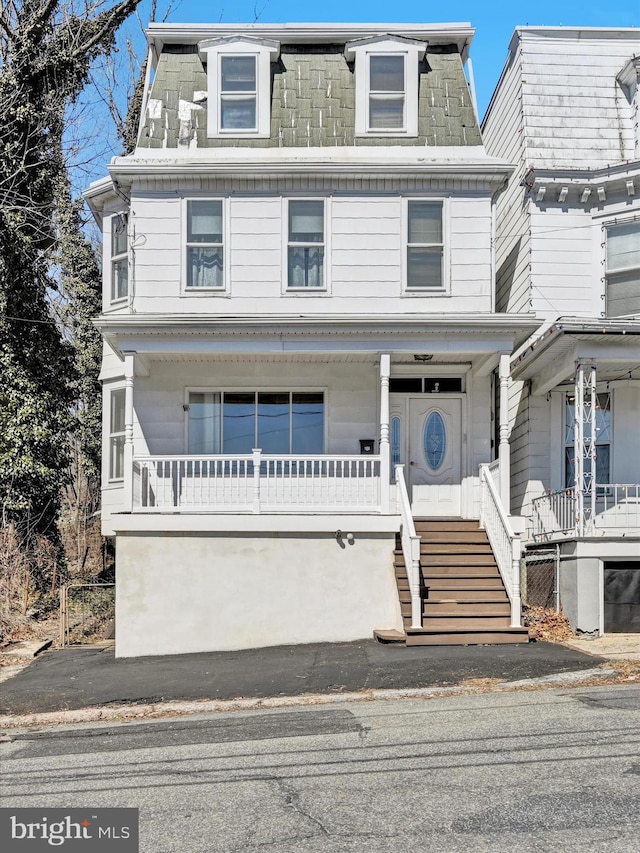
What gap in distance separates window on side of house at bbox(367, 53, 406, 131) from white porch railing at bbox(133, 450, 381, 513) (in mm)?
6097

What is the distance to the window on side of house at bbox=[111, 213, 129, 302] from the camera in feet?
58.5

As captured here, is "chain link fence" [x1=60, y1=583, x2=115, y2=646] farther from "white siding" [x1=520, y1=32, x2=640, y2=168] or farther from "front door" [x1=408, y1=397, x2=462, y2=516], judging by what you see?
"white siding" [x1=520, y1=32, x2=640, y2=168]

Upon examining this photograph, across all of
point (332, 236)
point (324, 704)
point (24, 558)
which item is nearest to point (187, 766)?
point (324, 704)

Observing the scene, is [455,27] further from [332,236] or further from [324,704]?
[324,704]

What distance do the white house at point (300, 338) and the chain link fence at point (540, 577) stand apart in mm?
1293

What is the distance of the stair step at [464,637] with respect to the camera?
43.1 ft

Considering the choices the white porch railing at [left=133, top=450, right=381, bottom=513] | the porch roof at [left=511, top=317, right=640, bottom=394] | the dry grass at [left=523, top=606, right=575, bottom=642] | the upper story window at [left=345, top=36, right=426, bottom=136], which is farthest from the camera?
the upper story window at [left=345, top=36, right=426, bottom=136]

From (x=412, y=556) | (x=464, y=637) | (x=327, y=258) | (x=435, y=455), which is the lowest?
(x=464, y=637)

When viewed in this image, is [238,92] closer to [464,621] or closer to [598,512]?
[598,512]

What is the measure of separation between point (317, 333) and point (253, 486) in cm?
276

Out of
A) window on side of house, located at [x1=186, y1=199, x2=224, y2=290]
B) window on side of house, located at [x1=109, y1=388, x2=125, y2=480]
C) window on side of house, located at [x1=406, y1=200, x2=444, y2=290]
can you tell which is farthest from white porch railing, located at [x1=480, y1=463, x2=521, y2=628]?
window on side of house, located at [x1=109, y1=388, x2=125, y2=480]

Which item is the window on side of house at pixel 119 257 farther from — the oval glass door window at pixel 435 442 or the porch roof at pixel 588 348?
the porch roof at pixel 588 348

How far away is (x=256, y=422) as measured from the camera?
16.7 meters

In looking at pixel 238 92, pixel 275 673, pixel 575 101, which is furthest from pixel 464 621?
pixel 575 101
